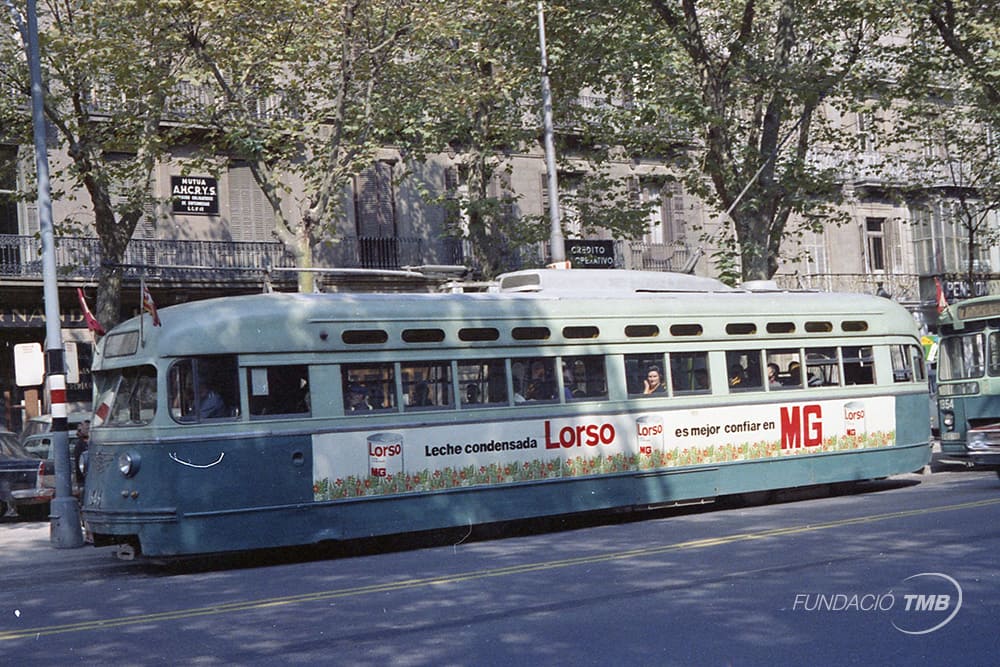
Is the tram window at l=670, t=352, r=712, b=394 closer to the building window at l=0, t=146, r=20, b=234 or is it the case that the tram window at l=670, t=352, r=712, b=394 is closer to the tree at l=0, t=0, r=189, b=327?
the tree at l=0, t=0, r=189, b=327

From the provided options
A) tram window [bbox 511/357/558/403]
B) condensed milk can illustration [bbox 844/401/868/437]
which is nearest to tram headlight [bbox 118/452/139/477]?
tram window [bbox 511/357/558/403]

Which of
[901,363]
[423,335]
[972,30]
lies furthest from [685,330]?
[972,30]

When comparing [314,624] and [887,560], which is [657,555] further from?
[314,624]

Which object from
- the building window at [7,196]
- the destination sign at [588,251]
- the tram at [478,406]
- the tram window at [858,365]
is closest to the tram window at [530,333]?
the tram at [478,406]

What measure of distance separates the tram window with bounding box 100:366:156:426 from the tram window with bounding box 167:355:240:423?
0.79ft

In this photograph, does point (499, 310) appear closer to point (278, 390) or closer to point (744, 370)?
point (278, 390)

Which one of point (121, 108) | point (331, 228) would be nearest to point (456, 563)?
point (331, 228)

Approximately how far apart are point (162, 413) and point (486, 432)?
3653 mm

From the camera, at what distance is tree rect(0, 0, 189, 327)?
66.3 ft

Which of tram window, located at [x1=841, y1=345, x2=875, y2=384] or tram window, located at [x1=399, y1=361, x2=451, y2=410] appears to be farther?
tram window, located at [x1=841, y1=345, x2=875, y2=384]

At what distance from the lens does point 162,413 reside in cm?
1303

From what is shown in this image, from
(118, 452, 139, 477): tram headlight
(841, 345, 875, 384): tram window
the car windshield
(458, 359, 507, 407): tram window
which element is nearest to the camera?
(118, 452, 139, 477): tram headlight

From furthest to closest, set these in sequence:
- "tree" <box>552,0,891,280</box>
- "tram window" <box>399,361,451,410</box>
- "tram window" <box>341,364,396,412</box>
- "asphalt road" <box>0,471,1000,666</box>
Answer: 1. "tree" <box>552,0,891,280</box>
2. "tram window" <box>399,361,451,410</box>
3. "tram window" <box>341,364,396,412</box>
4. "asphalt road" <box>0,471,1000,666</box>

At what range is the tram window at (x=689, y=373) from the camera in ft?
53.8
